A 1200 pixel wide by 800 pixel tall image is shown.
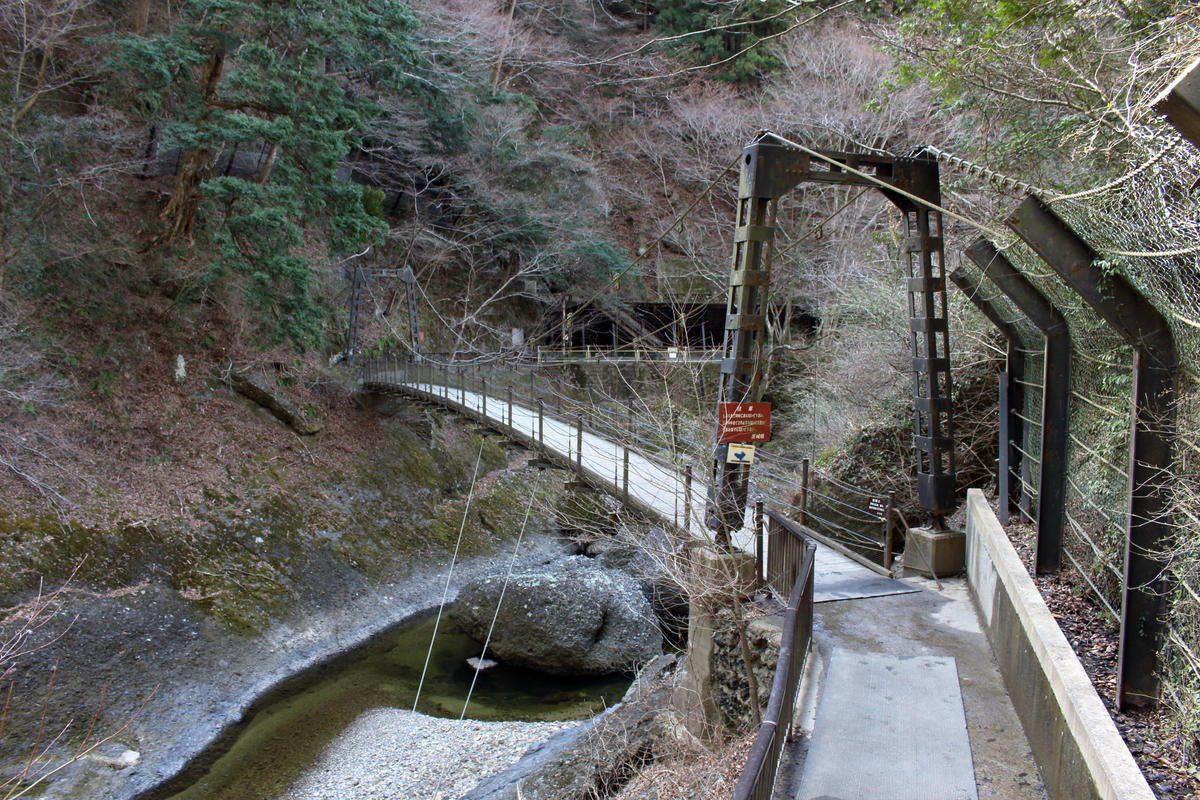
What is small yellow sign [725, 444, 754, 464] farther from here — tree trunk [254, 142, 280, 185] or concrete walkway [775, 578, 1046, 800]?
tree trunk [254, 142, 280, 185]

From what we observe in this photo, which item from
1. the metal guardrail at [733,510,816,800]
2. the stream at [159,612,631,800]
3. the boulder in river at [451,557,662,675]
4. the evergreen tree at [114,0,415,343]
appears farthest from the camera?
the evergreen tree at [114,0,415,343]

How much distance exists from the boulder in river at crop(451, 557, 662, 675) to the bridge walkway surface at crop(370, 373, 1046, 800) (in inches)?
154

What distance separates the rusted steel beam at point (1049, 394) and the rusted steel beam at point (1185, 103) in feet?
10.2

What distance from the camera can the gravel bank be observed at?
24.0 feet

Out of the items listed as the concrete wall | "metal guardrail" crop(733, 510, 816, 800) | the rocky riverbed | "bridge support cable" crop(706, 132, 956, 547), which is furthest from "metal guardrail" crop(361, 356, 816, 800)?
the rocky riverbed

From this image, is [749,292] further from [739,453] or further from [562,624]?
[562,624]

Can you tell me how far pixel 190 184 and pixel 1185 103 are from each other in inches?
557

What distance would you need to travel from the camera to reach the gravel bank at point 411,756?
731 centimetres

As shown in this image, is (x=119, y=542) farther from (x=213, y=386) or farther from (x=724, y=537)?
(x=724, y=537)

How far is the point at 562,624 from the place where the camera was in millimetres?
9891

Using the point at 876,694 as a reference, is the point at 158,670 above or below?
below

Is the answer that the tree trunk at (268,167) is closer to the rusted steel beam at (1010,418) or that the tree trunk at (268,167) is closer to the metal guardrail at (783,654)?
the metal guardrail at (783,654)

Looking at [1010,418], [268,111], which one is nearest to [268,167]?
[268,111]

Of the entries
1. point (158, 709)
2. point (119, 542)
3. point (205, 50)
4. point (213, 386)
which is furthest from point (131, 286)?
point (158, 709)
